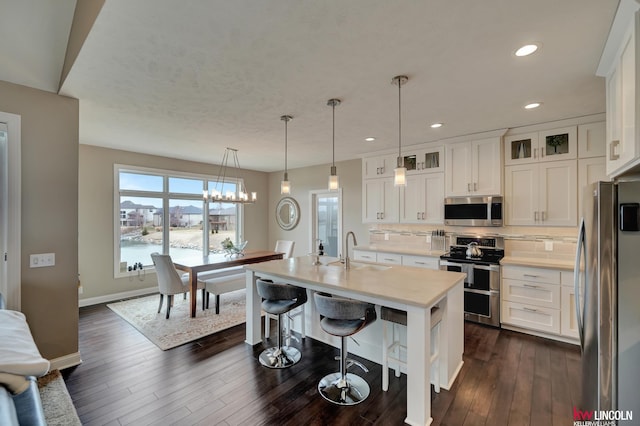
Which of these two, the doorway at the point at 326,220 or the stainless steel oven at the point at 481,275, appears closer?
the stainless steel oven at the point at 481,275

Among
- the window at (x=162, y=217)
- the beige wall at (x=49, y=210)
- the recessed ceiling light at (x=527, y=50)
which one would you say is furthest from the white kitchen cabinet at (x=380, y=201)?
the beige wall at (x=49, y=210)

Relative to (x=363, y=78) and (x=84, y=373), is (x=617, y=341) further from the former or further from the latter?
(x=84, y=373)

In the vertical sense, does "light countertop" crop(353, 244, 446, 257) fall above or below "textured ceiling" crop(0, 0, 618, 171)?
below

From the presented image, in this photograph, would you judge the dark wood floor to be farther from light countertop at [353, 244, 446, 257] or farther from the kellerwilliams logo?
light countertop at [353, 244, 446, 257]

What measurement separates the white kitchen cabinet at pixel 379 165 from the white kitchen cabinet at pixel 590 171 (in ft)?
7.86

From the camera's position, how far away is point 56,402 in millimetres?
2174

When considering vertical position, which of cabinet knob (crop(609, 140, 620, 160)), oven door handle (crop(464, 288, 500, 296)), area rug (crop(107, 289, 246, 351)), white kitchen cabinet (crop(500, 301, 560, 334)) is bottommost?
area rug (crop(107, 289, 246, 351))

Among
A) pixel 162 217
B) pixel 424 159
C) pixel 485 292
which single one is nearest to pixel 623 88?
pixel 485 292

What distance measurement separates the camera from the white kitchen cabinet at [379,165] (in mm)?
4895

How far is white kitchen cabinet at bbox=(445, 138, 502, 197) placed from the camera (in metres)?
3.82

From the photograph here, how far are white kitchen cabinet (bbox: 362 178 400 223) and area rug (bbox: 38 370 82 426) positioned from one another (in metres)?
4.37

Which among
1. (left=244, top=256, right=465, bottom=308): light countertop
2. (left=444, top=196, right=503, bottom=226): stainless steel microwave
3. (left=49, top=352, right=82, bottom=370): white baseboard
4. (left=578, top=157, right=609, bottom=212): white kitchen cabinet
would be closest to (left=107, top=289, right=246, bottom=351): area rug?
(left=49, top=352, right=82, bottom=370): white baseboard

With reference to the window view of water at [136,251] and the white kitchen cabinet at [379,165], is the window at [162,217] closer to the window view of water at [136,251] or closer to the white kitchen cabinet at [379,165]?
the window view of water at [136,251]

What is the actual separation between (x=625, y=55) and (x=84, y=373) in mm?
4861
